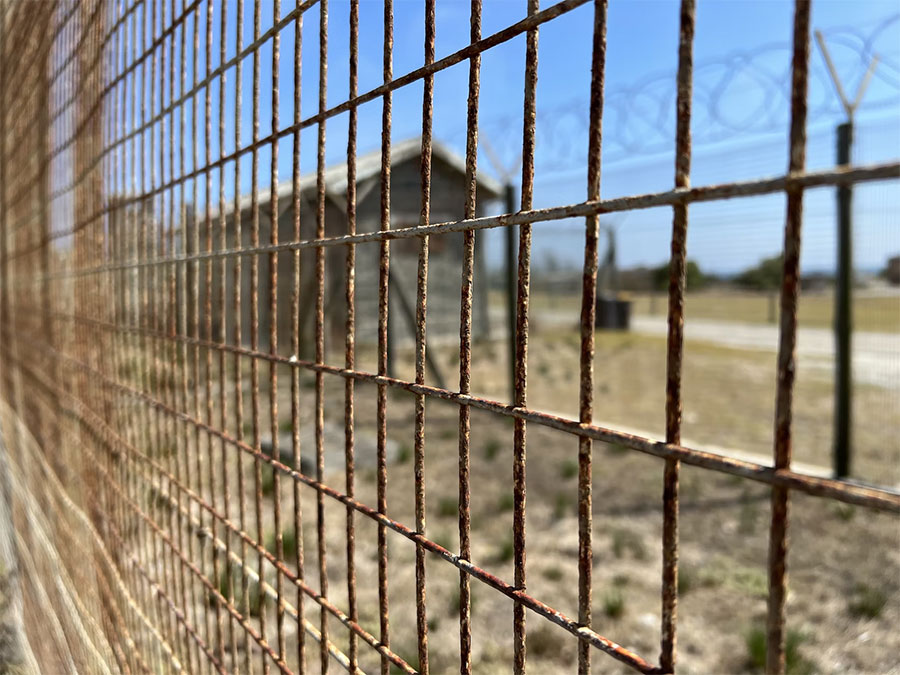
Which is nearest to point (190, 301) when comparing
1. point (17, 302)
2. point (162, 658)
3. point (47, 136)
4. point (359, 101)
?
point (359, 101)

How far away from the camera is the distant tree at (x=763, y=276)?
6.71m

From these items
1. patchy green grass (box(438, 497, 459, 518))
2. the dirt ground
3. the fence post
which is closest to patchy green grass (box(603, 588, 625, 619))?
the dirt ground

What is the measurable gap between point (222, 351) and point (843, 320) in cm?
454

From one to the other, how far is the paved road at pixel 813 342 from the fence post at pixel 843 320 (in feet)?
0.47

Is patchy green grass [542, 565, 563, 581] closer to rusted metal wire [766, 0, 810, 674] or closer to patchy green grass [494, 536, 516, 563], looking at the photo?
patchy green grass [494, 536, 516, 563]

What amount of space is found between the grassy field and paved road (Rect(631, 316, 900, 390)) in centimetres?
9

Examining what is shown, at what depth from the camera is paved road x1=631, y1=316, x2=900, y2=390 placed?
15.9 ft

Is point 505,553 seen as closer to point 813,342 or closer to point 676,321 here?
point 676,321

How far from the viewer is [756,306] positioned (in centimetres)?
782

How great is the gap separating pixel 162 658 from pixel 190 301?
0.98 metres

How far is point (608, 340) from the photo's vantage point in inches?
374

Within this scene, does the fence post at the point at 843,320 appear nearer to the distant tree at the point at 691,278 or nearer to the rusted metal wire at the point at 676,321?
the distant tree at the point at 691,278

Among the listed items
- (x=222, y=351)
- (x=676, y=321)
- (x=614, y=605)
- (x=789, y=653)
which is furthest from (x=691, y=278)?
(x=676, y=321)

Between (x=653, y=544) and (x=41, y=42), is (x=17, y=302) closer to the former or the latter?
(x=41, y=42)
